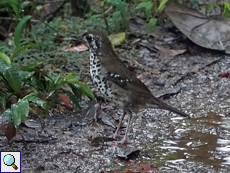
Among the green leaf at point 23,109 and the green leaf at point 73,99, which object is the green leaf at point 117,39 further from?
the green leaf at point 23,109

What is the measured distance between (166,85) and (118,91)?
151 centimetres

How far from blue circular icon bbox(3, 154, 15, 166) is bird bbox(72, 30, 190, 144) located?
1149mm

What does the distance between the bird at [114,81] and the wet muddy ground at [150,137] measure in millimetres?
239

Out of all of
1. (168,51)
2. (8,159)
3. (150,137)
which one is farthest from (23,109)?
(168,51)

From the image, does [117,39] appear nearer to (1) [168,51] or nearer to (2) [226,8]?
(1) [168,51]

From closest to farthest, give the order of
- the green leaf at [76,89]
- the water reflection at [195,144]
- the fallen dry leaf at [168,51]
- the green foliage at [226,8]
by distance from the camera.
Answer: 1. the water reflection at [195,144]
2. the green leaf at [76,89]
3. the green foliage at [226,8]
4. the fallen dry leaf at [168,51]

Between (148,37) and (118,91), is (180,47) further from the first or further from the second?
(118,91)

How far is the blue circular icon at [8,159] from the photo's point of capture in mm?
3591

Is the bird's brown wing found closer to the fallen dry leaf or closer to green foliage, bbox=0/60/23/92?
green foliage, bbox=0/60/23/92

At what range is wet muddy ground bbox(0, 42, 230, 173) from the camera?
150 inches

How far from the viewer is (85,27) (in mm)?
6988

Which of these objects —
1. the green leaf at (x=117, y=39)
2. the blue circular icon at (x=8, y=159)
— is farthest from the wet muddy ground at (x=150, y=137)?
the green leaf at (x=117, y=39)

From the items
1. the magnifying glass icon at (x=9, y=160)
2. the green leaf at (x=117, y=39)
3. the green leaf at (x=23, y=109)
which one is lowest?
the magnifying glass icon at (x=9, y=160)

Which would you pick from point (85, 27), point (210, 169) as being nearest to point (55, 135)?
point (210, 169)
